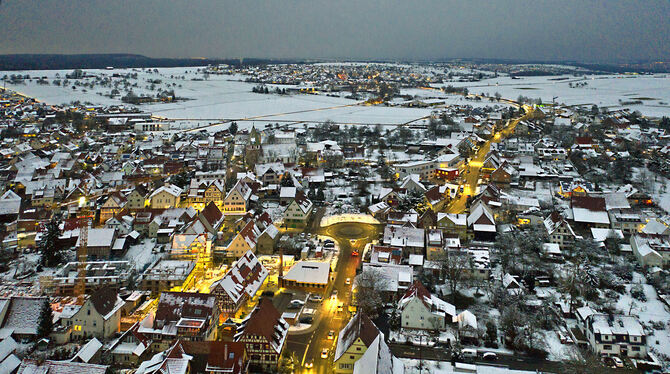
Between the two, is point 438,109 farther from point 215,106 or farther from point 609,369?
point 609,369

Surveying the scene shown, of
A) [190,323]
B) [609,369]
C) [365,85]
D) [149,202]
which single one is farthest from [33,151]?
[365,85]

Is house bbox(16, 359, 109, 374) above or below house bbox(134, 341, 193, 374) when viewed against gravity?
above

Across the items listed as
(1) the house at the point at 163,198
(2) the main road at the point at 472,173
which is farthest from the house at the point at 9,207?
(2) the main road at the point at 472,173

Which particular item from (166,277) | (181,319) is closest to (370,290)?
(181,319)

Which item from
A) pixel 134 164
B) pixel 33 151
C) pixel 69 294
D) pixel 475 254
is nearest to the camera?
pixel 69 294

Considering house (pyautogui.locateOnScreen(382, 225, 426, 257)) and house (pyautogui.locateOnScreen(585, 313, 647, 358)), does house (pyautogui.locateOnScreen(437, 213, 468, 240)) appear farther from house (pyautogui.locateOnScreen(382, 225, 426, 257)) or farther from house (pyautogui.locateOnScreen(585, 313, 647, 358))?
house (pyautogui.locateOnScreen(585, 313, 647, 358))

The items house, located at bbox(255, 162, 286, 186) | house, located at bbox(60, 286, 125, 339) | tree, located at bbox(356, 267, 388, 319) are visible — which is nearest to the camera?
house, located at bbox(60, 286, 125, 339)

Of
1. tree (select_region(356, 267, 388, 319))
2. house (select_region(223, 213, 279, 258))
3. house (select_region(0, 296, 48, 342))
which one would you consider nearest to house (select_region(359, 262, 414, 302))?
tree (select_region(356, 267, 388, 319))

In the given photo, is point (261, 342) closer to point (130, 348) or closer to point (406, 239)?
point (130, 348)
